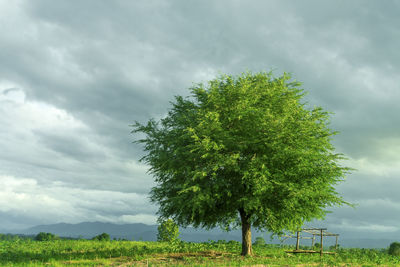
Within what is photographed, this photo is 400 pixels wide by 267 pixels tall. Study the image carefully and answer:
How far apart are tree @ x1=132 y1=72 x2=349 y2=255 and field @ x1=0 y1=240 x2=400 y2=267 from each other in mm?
2185

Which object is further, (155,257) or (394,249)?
(394,249)

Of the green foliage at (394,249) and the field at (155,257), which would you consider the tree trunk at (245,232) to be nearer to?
the field at (155,257)

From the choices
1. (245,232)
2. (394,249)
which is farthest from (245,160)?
(394,249)

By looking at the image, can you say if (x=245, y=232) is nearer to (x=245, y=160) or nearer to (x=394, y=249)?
(x=245, y=160)

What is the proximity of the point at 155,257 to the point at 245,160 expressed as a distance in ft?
27.3

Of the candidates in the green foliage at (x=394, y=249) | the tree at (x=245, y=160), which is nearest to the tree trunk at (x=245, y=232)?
the tree at (x=245, y=160)

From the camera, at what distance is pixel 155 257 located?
819 inches

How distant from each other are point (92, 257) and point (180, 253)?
5918mm

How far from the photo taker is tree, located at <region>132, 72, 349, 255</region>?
808 inches

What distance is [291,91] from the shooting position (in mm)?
24609

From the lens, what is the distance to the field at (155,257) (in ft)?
61.0

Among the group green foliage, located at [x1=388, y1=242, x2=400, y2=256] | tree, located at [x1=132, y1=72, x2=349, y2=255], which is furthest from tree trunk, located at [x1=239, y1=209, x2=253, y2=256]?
green foliage, located at [x1=388, y1=242, x2=400, y2=256]

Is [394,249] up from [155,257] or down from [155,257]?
down

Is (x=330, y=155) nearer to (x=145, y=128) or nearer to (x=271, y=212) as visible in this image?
(x=271, y=212)
